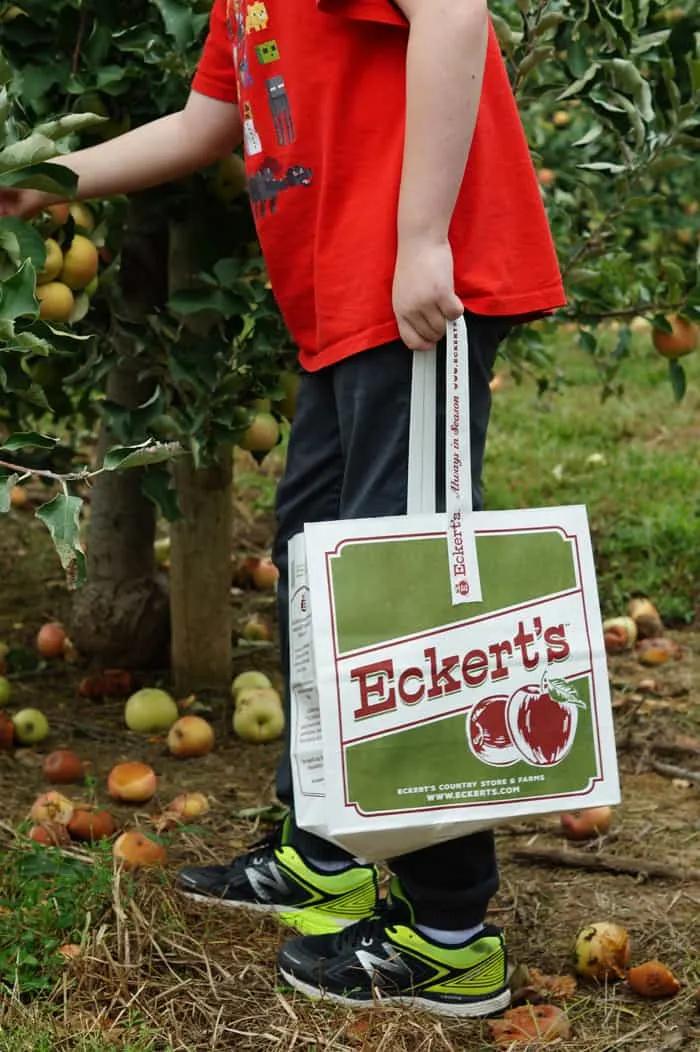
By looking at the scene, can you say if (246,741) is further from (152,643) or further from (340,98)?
(340,98)

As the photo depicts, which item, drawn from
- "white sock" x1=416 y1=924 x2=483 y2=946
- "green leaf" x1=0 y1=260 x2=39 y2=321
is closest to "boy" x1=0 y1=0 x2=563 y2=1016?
"white sock" x1=416 y1=924 x2=483 y2=946

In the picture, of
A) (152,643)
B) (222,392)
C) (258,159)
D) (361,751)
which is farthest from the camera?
(152,643)

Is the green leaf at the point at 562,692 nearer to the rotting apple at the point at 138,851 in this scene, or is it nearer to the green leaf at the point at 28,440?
the green leaf at the point at 28,440

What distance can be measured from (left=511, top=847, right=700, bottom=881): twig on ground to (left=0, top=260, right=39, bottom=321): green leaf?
4.61ft

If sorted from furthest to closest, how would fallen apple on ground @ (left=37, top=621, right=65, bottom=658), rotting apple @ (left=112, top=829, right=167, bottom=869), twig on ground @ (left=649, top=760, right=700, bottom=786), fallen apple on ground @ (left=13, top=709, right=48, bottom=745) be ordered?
fallen apple on ground @ (left=37, top=621, right=65, bottom=658) < fallen apple on ground @ (left=13, top=709, right=48, bottom=745) < twig on ground @ (left=649, top=760, right=700, bottom=786) < rotting apple @ (left=112, top=829, right=167, bottom=869)

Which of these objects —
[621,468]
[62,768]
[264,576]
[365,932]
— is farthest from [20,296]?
[621,468]

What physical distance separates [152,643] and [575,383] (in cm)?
347

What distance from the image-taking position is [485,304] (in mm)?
1917

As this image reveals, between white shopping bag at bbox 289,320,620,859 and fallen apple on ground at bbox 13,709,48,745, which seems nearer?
white shopping bag at bbox 289,320,620,859

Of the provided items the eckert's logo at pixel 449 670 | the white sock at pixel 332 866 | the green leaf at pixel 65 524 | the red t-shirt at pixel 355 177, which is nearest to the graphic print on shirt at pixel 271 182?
the red t-shirt at pixel 355 177

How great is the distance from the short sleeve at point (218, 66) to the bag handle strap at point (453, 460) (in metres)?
0.66

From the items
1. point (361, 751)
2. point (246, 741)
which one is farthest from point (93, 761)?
point (361, 751)

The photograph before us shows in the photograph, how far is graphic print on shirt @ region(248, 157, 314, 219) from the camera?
1978 mm

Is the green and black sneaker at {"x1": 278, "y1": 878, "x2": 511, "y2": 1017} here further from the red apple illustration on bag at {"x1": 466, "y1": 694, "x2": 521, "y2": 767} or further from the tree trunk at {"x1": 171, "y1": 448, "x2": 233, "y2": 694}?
the tree trunk at {"x1": 171, "y1": 448, "x2": 233, "y2": 694}
